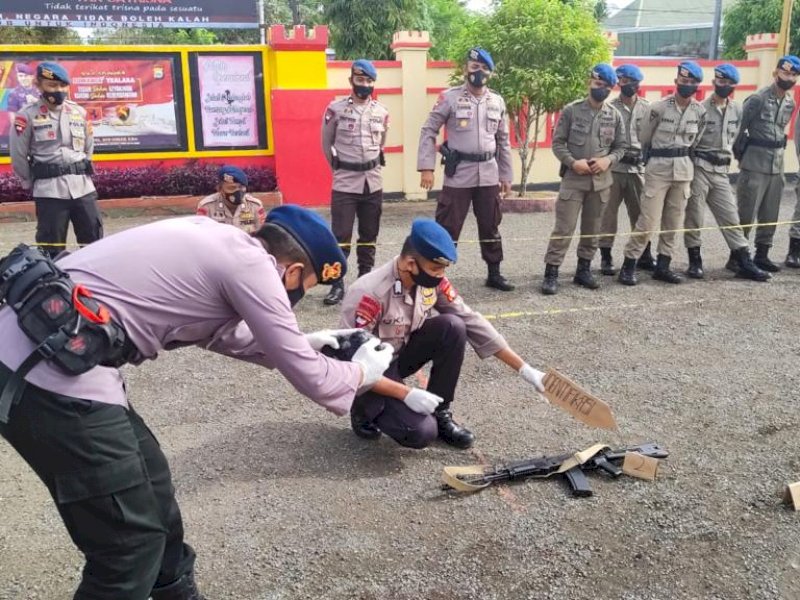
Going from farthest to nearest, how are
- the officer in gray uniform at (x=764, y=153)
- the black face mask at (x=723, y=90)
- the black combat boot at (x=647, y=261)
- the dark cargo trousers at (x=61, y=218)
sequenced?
1. the black combat boot at (x=647, y=261)
2. the officer in gray uniform at (x=764, y=153)
3. the black face mask at (x=723, y=90)
4. the dark cargo trousers at (x=61, y=218)

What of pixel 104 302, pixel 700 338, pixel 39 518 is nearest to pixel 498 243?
pixel 700 338

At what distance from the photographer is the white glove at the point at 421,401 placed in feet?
9.84

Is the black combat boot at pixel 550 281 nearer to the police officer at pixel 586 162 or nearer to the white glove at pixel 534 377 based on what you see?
the police officer at pixel 586 162

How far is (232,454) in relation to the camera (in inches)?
138

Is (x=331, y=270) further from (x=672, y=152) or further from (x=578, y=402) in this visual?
(x=672, y=152)

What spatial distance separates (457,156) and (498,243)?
821 millimetres

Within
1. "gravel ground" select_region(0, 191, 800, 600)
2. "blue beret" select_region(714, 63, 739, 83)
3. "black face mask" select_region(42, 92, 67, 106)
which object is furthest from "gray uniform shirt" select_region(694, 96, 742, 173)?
"black face mask" select_region(42, 92, 67, 106)

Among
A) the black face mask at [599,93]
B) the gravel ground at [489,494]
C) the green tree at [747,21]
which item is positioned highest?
the green tree at [747,21]

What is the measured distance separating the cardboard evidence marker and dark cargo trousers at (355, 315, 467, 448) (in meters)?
0.47

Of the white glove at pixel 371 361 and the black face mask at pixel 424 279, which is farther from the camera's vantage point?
the black face mask at pixel 424 279

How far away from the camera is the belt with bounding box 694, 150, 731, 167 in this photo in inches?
263

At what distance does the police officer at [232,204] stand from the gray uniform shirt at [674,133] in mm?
3478

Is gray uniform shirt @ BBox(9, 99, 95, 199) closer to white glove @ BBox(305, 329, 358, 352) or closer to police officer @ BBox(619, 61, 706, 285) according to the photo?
white glove @ BBox(305, 329, 358, 352)

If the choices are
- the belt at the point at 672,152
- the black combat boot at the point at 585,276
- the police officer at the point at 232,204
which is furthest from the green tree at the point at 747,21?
the police officer at the point at 232,204
